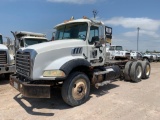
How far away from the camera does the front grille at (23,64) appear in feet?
18.2

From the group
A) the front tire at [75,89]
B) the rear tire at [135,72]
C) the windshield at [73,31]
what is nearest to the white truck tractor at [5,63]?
the windshield at [73,31]

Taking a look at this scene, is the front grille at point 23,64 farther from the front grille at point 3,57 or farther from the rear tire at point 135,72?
the rear tire at point 135,72

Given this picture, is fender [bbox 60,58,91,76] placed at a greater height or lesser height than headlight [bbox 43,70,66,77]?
greater

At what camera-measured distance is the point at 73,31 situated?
713cm

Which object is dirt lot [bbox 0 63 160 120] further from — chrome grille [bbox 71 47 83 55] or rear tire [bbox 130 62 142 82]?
rear tire [bbox 130 62 142 82]

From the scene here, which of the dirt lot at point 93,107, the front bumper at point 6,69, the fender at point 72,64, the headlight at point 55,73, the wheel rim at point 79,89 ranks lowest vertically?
the dirt lot at point 93,107

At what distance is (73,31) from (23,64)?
90.8 inches

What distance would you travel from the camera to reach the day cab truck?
17.8ft

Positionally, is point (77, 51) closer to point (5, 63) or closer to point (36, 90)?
point (36, 90)

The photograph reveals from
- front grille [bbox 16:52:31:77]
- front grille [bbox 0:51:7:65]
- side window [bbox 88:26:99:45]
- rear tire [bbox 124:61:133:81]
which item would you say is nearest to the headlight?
front grille [bbox 16:52:31:77]

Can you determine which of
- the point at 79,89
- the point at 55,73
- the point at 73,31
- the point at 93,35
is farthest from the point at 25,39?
the point at 55,73

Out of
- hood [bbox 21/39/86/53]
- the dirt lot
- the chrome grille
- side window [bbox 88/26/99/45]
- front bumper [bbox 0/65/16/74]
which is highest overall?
side window [bbox 88/26/99/45]

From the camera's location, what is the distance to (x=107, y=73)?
768 centimetres

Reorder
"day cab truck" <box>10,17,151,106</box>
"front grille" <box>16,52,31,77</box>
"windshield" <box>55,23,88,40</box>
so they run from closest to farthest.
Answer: "day cab truck" <box>10,17,151,106</box> < "front grille" <box>16,52,31,77</box> < "windshield" <box>55,23,88,40</box>
